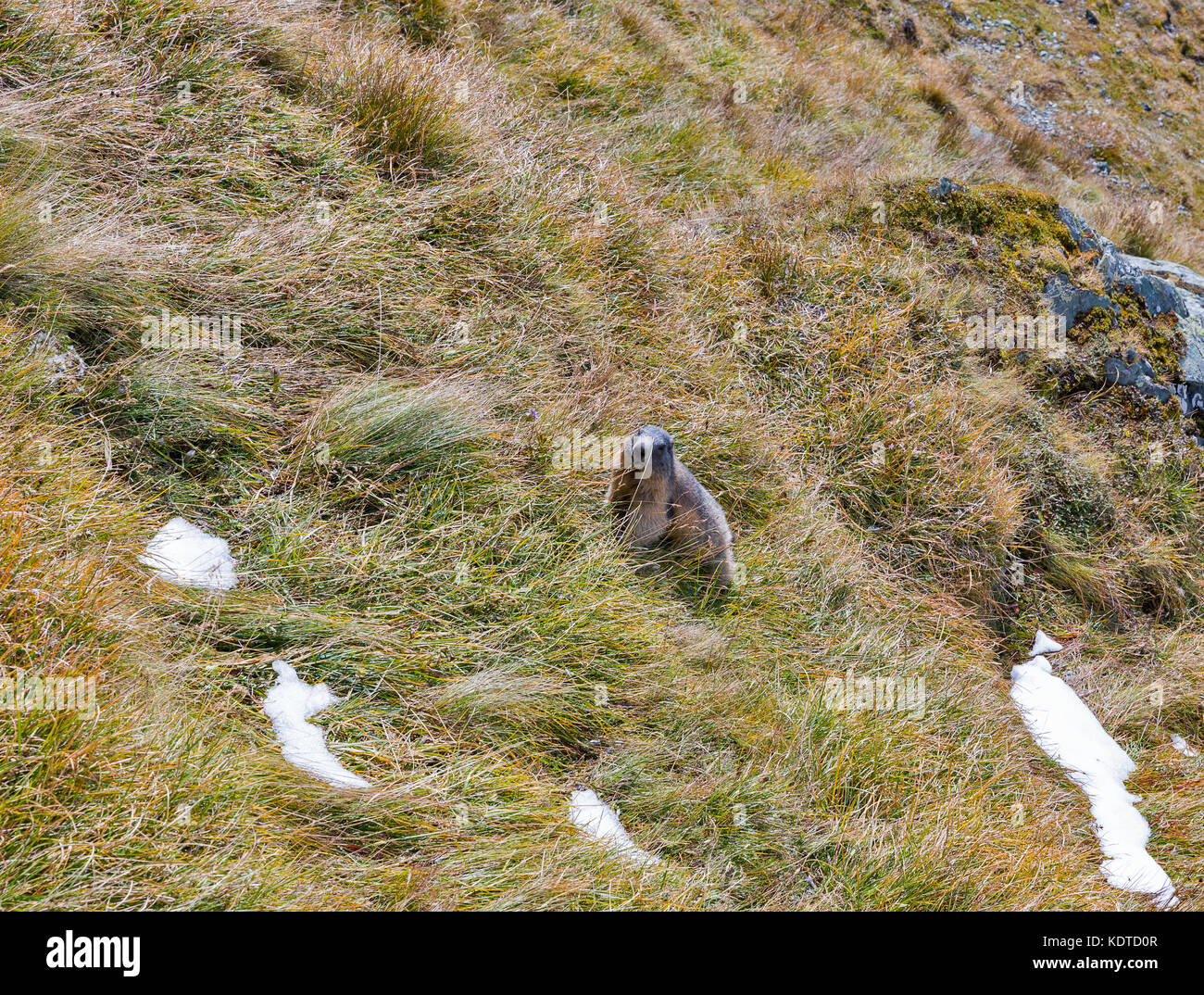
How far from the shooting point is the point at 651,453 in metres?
3.41

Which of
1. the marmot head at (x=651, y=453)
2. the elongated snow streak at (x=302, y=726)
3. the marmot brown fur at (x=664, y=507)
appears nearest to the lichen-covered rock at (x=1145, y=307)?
the marmot brown fur at (x=664, y=507)

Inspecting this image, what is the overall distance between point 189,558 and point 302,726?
2.49ft

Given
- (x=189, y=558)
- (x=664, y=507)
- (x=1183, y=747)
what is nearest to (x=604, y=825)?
(x=664, y=507)

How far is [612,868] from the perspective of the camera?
2.36 meters

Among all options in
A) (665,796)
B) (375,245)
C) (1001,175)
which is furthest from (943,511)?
(1001,175)

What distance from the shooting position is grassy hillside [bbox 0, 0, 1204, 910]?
2236 millimetres

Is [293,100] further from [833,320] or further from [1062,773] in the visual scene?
[1062,773]

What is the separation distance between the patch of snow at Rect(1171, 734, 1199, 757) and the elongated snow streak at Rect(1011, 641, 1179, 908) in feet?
1.63

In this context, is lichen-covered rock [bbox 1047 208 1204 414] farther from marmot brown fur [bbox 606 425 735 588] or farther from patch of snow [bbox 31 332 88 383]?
patch of snow [bbox 31 332 88 383]

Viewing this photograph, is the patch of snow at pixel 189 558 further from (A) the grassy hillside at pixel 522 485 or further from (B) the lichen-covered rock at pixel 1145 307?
(B) the lichen-covered rock at pixel 1145 307

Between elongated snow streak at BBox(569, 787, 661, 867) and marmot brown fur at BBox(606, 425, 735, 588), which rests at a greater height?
marmot brown fur at BBox(606, 425, 735, 588)

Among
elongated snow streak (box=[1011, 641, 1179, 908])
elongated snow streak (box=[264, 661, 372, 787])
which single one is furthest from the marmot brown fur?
elongated snow streak (box=[1011, 641, 1179, 908])

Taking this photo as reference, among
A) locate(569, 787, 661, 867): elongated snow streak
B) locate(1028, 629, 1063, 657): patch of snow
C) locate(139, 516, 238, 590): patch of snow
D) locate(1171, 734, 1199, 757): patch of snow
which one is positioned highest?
locate(139, 516, 238, 590): patch of snow

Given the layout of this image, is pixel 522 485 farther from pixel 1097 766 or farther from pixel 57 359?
pixel 1097 766
